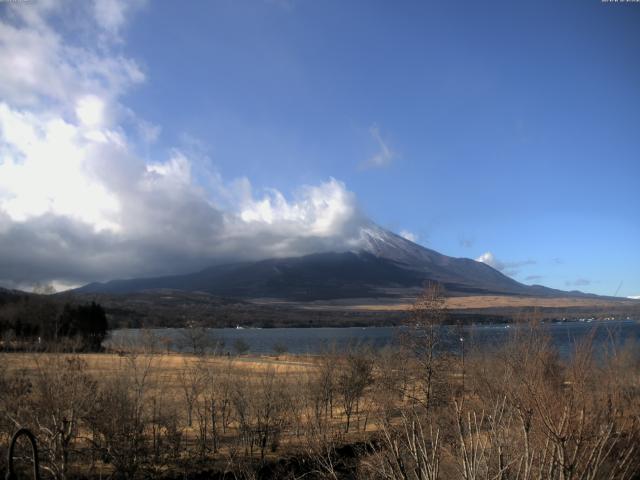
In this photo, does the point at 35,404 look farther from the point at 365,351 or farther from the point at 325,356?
the point at 365,351

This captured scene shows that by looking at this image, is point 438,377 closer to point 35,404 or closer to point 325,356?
point 325,356

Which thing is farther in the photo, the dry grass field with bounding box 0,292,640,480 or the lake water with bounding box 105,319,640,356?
the lake water with bounding box 105,319,640,356

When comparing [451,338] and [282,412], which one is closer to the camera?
[282,412]

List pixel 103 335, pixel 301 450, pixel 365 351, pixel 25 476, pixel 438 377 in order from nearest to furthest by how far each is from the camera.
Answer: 1. pixel 25 476
2. pixel 301 450
3. pixel 438 377
4. pixel 365 351
5. pixel 103 335

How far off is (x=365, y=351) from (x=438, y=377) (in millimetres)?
16417

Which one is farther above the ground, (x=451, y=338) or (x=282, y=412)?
(x=451, y=338)

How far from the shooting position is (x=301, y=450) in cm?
2216

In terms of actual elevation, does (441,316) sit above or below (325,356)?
above

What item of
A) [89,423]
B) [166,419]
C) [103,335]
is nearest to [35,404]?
[89,423]

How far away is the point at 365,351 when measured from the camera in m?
39.9

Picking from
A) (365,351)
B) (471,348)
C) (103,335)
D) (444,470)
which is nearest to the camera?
(444,470)

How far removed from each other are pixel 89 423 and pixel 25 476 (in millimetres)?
2230

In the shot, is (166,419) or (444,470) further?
(166,419)

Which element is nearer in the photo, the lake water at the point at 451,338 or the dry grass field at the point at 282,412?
the dry grass field at the point at 282,412
